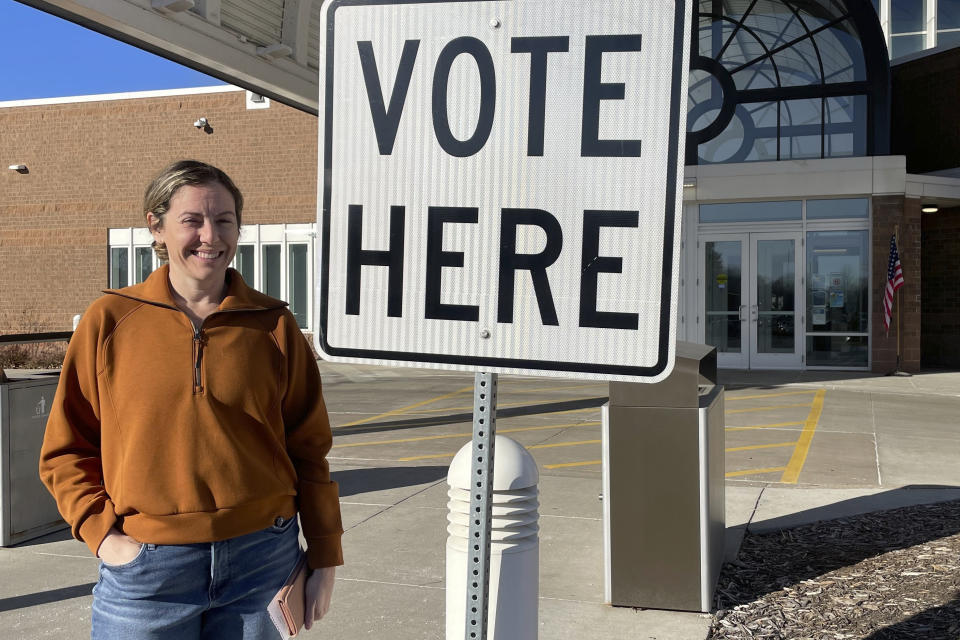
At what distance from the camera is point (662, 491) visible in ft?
15.0

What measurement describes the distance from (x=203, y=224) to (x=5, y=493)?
450 centimetres

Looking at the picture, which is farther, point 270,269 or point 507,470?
point 270,269

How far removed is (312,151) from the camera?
24.7 m

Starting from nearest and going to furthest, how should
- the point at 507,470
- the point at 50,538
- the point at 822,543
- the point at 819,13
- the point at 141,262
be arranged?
the point at 507,470, the point at 822,543, the point at 50,538, the point at 819,13, the point at 141,262

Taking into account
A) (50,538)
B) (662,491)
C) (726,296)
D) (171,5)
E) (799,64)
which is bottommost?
(50,538)

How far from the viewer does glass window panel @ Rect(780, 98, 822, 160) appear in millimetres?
19641

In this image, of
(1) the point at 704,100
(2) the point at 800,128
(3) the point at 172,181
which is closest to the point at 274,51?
(3) the point at 172,181

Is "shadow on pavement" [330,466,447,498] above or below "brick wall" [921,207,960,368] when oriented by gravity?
below

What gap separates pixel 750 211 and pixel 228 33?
493 inches

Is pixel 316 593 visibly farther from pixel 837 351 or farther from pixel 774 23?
pixel 774 23

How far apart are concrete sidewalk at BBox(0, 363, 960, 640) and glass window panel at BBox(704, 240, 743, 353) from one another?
8.30 meters

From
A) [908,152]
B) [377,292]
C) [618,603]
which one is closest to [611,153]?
[377,292]

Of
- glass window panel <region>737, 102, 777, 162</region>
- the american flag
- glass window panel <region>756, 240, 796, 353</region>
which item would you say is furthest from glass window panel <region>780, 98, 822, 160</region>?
the american flag

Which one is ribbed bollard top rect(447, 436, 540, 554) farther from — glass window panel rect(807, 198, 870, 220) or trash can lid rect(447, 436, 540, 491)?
glass window panel rect(807, 198, 870, 220)
